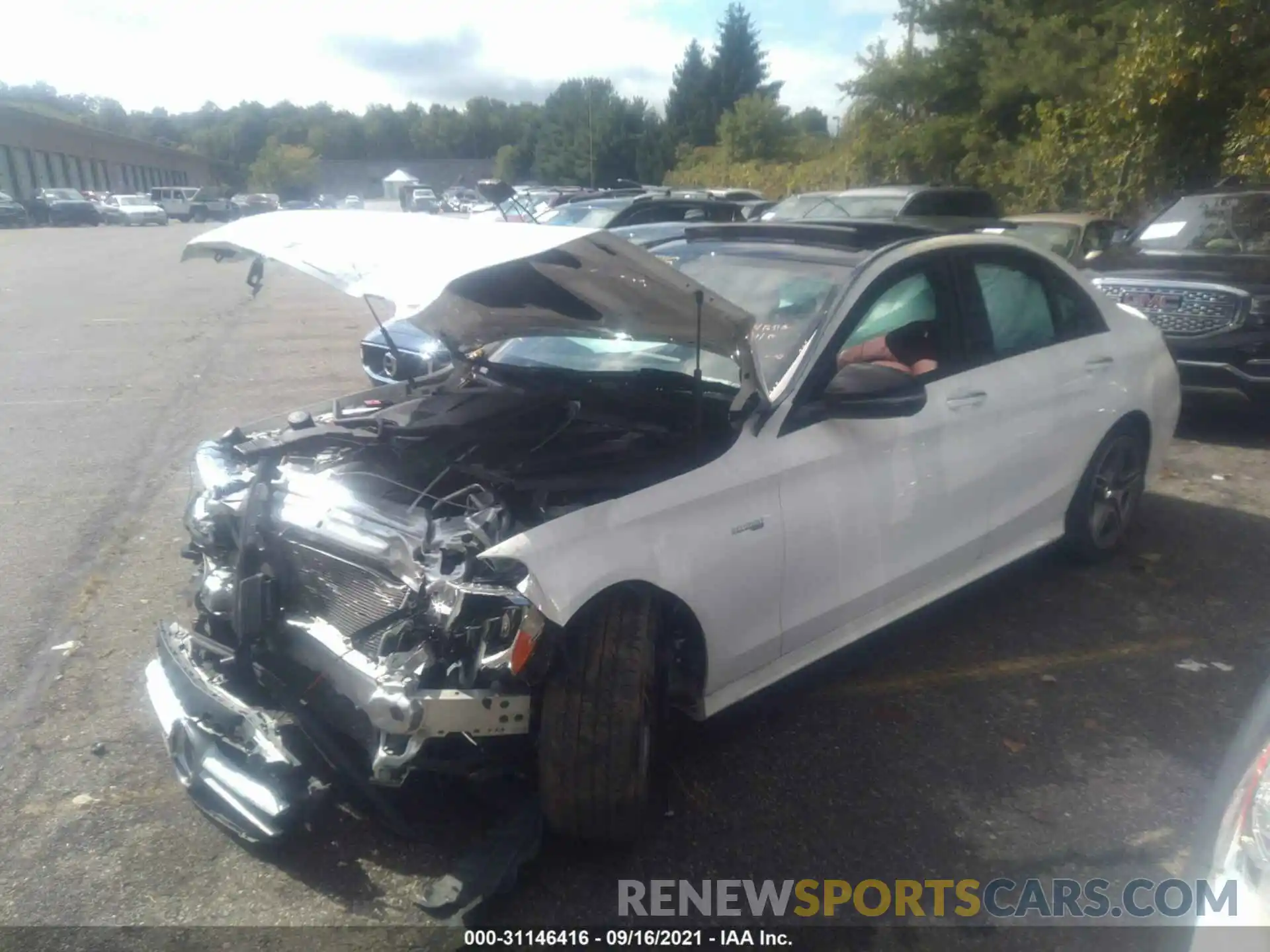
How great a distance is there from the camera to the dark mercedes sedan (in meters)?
45.2

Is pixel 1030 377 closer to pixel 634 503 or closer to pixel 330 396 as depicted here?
pixel 634 503

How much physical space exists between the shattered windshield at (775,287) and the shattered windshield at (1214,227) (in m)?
6.14

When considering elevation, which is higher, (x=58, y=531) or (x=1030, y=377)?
(x=1030, y=377)

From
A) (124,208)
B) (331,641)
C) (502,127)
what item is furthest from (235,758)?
(502,127)

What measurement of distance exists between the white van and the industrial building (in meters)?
6.83

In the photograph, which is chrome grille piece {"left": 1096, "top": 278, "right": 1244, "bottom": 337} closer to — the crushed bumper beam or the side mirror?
the side mirror

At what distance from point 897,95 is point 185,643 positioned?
25.8 metres

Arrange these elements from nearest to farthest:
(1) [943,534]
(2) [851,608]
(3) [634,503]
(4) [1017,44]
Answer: (3) [634,503] → (2) [851,608] → (1) [943,534] → (4) [1017,44]

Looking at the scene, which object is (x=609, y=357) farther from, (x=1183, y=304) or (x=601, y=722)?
(x=1183, y=304)

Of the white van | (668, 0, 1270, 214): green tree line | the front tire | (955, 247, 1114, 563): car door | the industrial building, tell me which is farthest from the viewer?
the white van

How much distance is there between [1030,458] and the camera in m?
4.25

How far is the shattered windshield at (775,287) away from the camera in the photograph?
11.6 ft

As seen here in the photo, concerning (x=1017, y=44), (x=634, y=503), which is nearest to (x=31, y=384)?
(x=634, y=503)

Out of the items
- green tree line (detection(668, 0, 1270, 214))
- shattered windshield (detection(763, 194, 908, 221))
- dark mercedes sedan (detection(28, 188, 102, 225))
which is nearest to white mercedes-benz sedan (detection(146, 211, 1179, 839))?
shattered windshield (detection(763, 194, 908, 221))
